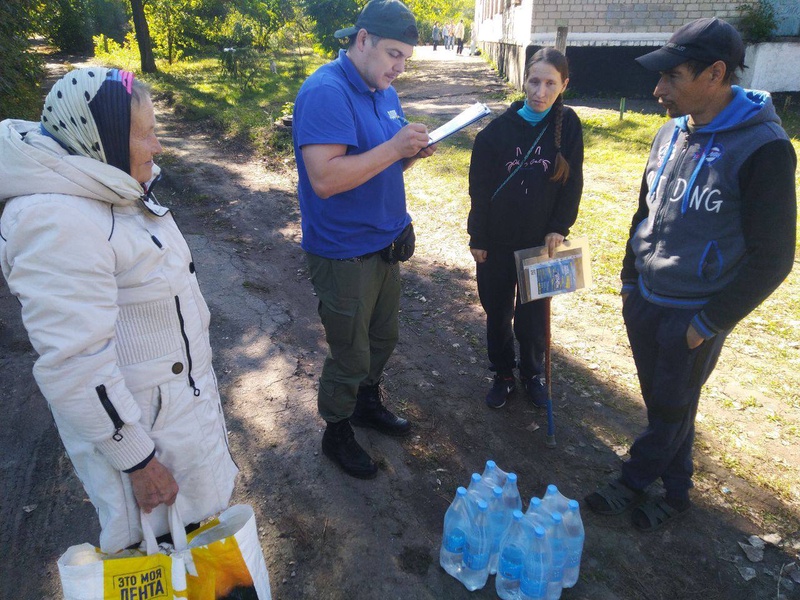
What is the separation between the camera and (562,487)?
2969mm

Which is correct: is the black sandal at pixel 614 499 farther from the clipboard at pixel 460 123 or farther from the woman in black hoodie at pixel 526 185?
the clipboard at pixel 460 123

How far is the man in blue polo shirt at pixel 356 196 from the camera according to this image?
2252 mm

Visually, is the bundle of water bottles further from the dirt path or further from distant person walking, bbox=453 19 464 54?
distant person walking, bbox=453 19 464 54

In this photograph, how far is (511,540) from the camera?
2205 millimetres

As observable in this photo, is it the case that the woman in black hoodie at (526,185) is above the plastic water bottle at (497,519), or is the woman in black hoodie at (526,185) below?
above

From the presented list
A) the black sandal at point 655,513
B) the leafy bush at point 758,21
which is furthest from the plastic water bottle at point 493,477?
the leafy bush at point 758,21

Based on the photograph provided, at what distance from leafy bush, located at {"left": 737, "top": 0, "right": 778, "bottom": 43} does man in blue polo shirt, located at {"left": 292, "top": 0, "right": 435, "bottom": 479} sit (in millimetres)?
13876

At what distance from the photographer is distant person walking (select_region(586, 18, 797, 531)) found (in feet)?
6.81

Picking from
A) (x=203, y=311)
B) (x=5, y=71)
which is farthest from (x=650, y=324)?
(x=5, y=71)

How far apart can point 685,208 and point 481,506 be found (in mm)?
1519

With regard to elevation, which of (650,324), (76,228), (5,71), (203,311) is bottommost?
(650,324)

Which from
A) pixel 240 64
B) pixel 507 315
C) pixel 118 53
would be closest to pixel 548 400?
pixel 507 315

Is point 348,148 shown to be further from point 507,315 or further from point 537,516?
point 537,516

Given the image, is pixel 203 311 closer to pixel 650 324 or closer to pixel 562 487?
pixel 650 324
